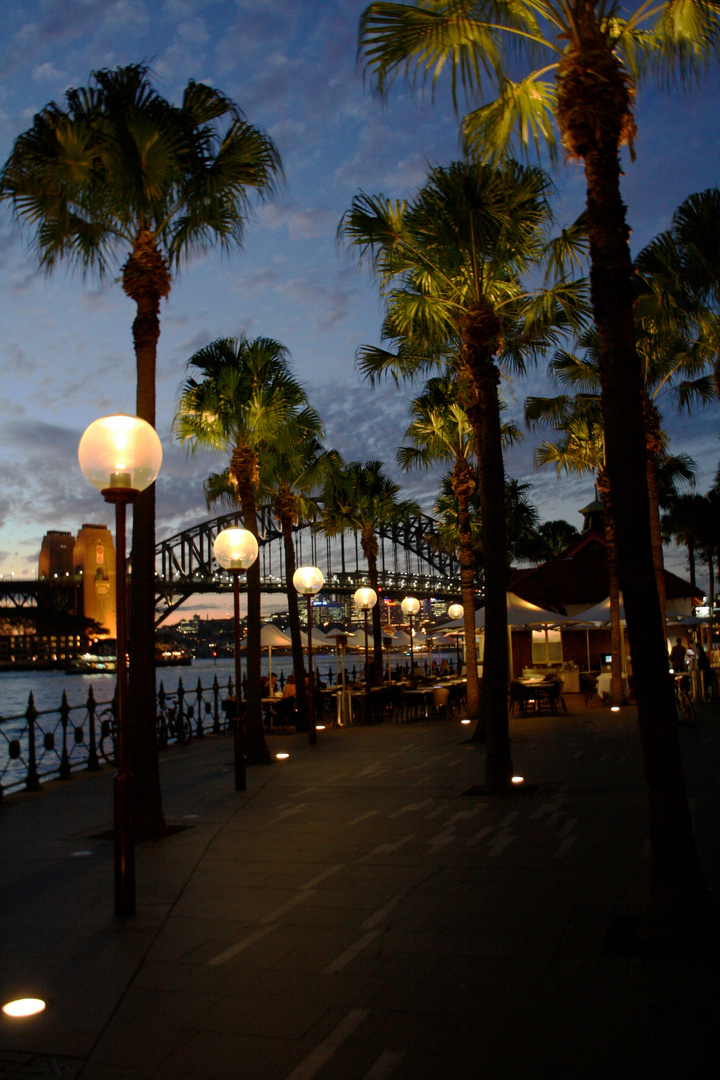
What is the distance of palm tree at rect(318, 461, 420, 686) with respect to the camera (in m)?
25.5

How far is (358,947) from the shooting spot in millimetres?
4160

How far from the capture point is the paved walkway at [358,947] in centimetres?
307

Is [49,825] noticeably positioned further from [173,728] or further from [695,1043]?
[173,728]

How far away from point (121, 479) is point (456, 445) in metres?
11.6

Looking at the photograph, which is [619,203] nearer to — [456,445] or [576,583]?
[456,445]

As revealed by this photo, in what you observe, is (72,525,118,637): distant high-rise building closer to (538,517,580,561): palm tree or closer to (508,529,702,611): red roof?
(538,517,580,561): palm tree

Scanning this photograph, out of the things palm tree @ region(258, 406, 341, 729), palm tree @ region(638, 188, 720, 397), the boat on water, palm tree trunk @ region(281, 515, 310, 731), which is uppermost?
palm tree @ region(638, 188, 720, 397)

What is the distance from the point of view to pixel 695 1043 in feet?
9.86

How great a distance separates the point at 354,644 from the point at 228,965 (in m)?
22.5

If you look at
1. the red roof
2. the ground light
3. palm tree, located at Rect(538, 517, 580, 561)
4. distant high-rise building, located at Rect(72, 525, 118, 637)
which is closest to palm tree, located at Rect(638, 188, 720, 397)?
the ground light

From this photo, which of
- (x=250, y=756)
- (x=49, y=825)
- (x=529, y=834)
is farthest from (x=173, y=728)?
(x=529, y=834)

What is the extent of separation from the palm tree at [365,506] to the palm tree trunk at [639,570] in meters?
20.2

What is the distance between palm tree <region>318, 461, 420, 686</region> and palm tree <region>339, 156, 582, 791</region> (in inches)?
570

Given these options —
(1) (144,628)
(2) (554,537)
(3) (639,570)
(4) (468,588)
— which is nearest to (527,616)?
(4) (468,588)
